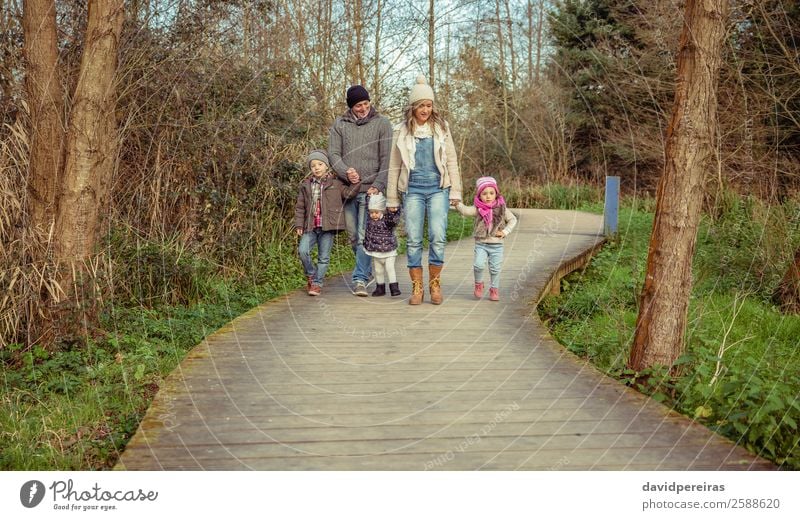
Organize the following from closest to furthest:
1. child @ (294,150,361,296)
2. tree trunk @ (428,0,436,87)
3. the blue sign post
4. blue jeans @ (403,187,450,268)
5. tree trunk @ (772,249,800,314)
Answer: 1. blue jeans @ (403,187,450,268)
2. child @ (294,150,361,296)
3. tree trunk @ (772,249,800,314)
4. tree trunk @ (428,0,436,87)
5. the blue sign post

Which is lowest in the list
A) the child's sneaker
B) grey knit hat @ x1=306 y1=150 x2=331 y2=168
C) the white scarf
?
the child's sneaker

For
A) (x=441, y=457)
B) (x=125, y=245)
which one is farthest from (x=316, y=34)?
(x=441, y=457)

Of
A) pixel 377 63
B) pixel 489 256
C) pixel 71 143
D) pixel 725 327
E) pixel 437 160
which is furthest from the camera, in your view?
pixel 377 63

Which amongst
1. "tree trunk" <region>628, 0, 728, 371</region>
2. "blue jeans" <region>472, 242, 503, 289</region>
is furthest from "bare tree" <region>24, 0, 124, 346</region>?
"tree trunk" <region>628, 0, 728, 371</region>

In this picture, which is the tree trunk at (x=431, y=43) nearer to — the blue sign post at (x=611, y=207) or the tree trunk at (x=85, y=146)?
the blue sign post at (x=611, y=207)

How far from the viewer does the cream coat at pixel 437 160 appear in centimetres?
694

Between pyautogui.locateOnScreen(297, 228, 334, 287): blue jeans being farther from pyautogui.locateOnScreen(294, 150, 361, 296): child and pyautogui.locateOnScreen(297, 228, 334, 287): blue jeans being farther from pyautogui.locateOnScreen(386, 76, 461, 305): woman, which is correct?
pyautogui.locateOnScreen(386, 76, 461, 305): woman

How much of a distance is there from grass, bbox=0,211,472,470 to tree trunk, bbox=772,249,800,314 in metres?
5.30

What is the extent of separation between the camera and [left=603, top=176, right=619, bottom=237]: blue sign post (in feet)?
47.3

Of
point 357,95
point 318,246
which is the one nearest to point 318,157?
point 357,95

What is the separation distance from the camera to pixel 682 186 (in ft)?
17.0

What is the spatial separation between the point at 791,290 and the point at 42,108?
314 inches

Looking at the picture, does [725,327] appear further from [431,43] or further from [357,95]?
[431,43]
